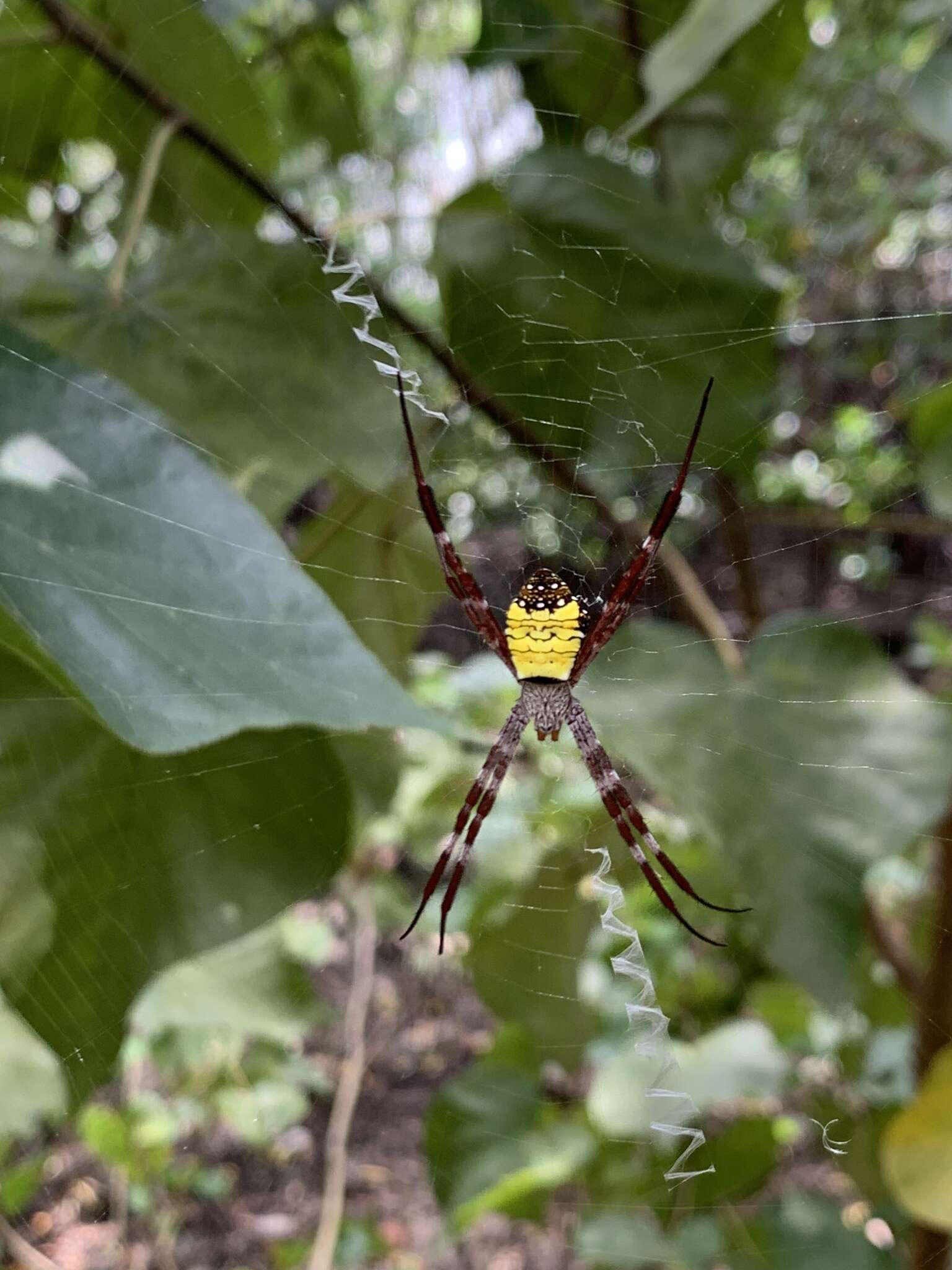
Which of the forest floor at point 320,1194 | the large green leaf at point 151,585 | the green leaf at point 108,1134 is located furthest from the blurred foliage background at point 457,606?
the forest floor at point 320,1194

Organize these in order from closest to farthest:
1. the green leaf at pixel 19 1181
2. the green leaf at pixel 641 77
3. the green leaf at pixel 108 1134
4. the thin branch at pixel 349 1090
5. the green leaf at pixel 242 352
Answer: the green leaf at pixel 242 352 → the green leaf at pixel 641 77 → the thin branch at pixel 349 1090 → the green leaf at pixel 19 1181 → the green leaf at pixel 108 1134

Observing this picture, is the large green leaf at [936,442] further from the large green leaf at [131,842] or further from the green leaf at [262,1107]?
the green leaf at [262,1107]

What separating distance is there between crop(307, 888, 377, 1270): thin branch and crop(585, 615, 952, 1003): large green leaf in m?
0.81

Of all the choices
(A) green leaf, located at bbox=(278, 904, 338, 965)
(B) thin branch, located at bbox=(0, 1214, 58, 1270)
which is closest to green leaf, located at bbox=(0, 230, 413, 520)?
(A) green leaf, located at bbox=(278, 904, 338, 965)

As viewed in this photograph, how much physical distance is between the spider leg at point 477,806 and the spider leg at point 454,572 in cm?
14

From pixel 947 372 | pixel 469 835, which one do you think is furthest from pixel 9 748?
pixel 947 372

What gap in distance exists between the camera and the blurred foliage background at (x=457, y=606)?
464 mm

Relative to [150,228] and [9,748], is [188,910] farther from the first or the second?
[150,228]

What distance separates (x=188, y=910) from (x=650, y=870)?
2.12ft

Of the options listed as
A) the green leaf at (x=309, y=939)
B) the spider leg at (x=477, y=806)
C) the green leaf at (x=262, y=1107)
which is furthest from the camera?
the green leaf at (x=262, y=1107)

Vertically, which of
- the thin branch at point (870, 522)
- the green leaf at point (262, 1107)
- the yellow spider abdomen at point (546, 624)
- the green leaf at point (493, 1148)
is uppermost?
the thin branch at point (870, 522)

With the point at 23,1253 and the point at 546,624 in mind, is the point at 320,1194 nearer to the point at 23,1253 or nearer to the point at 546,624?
the point at 23,1253

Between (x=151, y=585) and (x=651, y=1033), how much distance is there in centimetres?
92

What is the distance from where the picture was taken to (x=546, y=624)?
3.27ft
